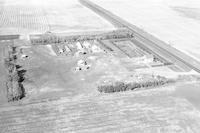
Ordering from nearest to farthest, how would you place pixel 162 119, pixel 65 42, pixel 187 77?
pixel 162 119 → pixel 187 77 → pixel 65 42

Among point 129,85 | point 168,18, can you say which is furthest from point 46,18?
point 129,85

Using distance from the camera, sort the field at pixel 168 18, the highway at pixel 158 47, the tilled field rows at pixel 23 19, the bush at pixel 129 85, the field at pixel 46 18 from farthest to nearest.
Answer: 1. the tilled field rows at pixel 23 19
2. the field at pixel 46 18
3. the field at pixel 168 18
4. the highway at pixel 158 47
5. the bush at pixel 129 85

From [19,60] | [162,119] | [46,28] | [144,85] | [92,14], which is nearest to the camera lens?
[162,119]

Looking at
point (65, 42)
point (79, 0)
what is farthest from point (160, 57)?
point (79, 0)

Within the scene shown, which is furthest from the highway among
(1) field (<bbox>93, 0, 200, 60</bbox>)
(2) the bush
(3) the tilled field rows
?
(3) the tilled field rows

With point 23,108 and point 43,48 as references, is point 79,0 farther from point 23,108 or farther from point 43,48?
point 23,108

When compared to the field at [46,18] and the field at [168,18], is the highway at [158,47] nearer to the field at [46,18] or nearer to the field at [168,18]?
the field at [168,18]

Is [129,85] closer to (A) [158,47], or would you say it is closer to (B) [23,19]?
(A) [158,47]

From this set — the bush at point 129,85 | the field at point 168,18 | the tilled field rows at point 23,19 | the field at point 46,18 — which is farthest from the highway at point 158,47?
the tilled field rows at point 23,19
